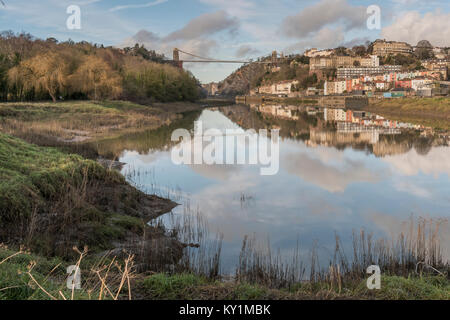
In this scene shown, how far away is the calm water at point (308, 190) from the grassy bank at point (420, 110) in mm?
17305

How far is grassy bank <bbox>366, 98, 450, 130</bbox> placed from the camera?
3829 centimetres

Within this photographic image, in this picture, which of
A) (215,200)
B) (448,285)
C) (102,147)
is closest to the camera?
(448,285)

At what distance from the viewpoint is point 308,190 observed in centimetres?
1284

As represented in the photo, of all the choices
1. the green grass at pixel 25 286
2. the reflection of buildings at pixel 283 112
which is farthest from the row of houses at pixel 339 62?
the green grass at pixel 25 286

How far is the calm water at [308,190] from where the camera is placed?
8.82 m

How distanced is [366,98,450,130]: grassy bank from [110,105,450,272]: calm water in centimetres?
1730

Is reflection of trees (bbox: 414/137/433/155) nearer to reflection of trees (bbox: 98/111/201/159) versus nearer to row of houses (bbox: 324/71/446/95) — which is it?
reflection of trees (bbox: 98/111/201/159)

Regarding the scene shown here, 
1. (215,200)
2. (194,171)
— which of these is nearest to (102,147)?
(194,171)

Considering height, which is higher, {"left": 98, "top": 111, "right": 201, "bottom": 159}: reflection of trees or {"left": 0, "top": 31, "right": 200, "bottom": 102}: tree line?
{"left": 0, "top": 31, "right": 200, "bottom": 102}: tree line

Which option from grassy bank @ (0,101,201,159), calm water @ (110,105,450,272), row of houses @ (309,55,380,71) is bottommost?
calm water @ (110,105,450,272)

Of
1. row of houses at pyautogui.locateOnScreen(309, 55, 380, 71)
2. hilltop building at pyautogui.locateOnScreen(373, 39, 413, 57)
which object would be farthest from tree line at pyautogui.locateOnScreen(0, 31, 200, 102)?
hilltop building at pyautogui.locateOnScreen(373, 39, 413, 57)
